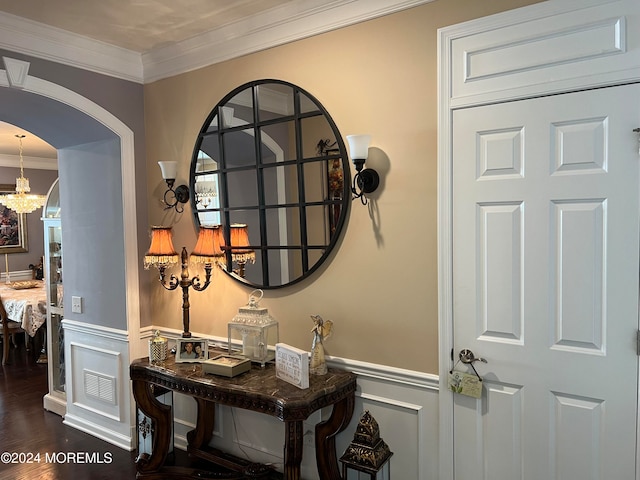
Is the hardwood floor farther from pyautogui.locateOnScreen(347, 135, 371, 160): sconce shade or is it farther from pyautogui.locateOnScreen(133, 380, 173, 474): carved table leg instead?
pyautogui.locateOnScreen(347, 135, 371, 160): sconce shade

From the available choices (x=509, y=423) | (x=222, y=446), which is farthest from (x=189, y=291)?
(x=509, y=423)

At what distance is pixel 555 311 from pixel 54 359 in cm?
389

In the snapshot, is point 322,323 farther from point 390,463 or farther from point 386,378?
point 390,463

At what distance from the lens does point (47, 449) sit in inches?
133

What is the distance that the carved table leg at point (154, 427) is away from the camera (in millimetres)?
2945

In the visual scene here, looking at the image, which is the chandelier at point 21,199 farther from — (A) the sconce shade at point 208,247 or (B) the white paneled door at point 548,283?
(B) the white paneled door at point 548,283

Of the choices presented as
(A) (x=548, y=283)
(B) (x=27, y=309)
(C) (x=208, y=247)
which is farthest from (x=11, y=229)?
(A) (x=548, y=283)

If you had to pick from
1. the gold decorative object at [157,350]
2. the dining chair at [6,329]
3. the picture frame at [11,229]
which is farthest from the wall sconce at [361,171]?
the picture frame at [11,229]

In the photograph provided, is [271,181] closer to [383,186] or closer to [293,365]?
[383,186]

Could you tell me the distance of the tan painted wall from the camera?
7.45ft

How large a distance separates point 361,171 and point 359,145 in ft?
0.51

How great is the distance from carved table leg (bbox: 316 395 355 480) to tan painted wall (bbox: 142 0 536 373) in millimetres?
256

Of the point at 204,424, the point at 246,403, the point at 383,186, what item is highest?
the point at 383,186

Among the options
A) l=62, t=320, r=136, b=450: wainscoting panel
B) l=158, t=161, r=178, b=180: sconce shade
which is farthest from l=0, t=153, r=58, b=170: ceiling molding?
l=158, t=161, r=178, b=180: sconce shade
